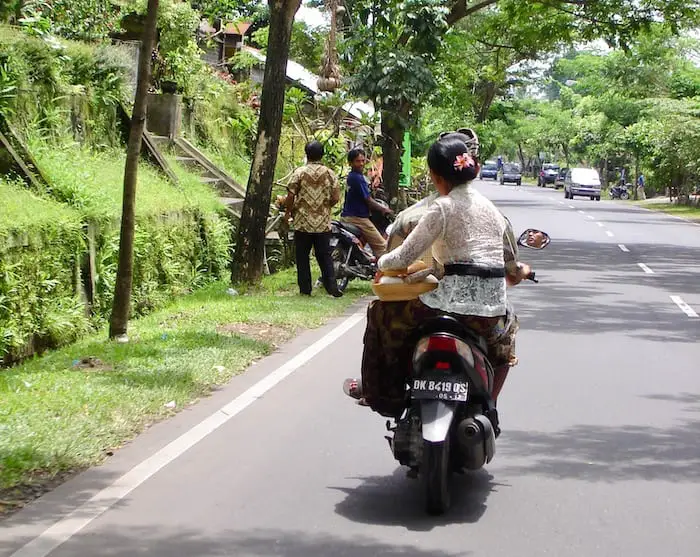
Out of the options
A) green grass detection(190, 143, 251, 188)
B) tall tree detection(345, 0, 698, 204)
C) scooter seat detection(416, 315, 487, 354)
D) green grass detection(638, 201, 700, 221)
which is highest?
tall tree detection(345, 0, 698, 204)

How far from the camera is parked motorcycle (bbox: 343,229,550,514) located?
18.3ft

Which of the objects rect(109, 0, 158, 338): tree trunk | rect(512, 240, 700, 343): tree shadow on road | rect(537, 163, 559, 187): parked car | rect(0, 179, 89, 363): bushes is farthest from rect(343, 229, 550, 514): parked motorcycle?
rect(537, 163, 559, 187): parked car

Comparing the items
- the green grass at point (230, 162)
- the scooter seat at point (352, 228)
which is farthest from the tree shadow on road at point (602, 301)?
the green grass at point (230, 162)

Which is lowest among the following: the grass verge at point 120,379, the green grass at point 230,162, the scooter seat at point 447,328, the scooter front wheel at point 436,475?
the grass verge at point 120,379

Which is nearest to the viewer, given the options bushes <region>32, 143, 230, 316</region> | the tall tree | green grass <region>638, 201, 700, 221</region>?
bushes <region>32, 143, 230, 316</region>

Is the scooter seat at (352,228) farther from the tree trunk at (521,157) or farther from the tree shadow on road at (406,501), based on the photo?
the tree trunk at (521,157)

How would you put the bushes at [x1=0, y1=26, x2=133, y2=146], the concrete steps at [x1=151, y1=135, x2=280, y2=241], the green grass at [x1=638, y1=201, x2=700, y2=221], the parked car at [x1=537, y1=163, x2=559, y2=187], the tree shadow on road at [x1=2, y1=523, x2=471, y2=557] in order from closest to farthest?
the tree shadow on road at [x1=2, y1=523, x2=471, y2=557]
the bushes at [x1=0, y1=26, x2=133, y2=146]
the concrete steps at [x1=151, y1=135, x2=280, y2=241]
the green grass at [x1=638, y1=201, x2=700, y2=221]
the parked car at [x1=537, y1=163, x2=559, y2=187]

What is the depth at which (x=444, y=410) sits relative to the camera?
5.61 m

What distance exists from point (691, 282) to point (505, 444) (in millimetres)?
11286

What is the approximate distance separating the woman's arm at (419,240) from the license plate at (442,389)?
576 millimetres

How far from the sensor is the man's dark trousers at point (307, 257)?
14.1 meters

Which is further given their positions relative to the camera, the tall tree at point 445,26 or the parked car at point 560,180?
the parked car at point 560,180

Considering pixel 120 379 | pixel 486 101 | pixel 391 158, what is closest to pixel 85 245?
pixel 120 379

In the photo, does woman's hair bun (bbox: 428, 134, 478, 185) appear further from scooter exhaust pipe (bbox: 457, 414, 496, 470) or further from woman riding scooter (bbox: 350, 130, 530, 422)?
scooter exhaust pipe (bbox: 457, 414, 496, 470)
